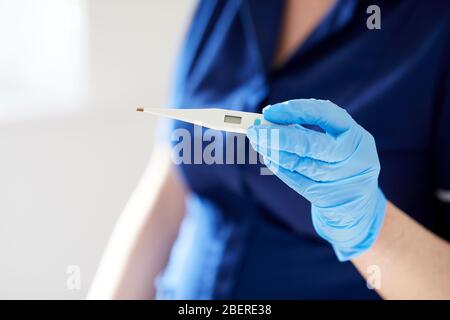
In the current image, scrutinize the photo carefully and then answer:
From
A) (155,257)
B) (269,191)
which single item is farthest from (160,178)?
(269,191)

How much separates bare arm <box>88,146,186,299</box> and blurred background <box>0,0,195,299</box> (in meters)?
0.04

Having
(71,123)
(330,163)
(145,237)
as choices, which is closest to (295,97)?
(330,163)

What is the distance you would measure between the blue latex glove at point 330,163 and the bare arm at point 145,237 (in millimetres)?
324

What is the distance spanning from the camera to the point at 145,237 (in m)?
0.74

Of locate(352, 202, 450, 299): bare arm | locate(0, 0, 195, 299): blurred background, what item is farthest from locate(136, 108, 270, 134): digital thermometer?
locate(0, 0, 195, 299): blurred background

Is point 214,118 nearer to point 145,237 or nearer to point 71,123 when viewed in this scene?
point 145,237

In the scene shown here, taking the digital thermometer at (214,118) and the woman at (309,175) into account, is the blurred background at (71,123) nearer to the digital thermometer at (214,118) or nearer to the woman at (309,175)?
the woman at (309,175)

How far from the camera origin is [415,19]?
23.0 inches

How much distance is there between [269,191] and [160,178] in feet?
0.72

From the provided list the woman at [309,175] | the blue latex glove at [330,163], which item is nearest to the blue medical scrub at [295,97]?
the woman at [309,175]

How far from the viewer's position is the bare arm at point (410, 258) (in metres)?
0.51

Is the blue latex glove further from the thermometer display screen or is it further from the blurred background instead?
the blurred background
